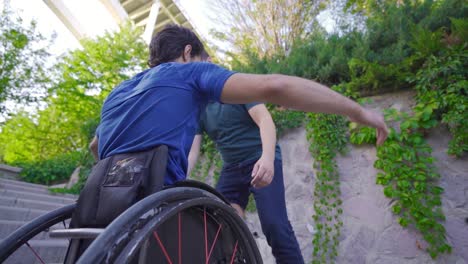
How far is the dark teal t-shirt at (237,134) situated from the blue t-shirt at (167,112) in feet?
2.45

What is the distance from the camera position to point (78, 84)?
834 cm

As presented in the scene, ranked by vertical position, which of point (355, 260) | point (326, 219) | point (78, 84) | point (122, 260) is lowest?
point (355, 260)

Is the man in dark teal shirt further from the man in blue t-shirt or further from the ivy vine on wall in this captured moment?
the ivy vine on wall

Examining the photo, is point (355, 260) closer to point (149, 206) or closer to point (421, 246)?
point (421, 246)

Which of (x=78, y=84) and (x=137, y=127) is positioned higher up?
(x=78, y=84)

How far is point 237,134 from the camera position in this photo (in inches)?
75.9

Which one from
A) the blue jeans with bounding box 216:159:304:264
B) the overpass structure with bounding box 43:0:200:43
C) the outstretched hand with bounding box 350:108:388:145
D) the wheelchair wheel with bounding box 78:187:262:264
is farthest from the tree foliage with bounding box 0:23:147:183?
the outstretched hand with bounding box 350:108:388:145

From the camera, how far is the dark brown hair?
55.9 inches

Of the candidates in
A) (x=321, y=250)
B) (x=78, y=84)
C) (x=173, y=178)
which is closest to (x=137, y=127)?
(x=173, y=178)

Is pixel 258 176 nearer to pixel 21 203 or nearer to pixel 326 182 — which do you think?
pixel 326 182

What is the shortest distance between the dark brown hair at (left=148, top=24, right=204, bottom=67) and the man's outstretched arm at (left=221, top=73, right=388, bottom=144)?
483 mm

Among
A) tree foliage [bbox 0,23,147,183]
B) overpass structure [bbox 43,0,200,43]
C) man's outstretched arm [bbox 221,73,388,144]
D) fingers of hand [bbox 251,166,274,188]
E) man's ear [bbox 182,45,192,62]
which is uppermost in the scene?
overpass structure [bbox 43,0,200,43]

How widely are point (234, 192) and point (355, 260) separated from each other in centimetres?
138

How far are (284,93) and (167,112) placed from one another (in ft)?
1.21
